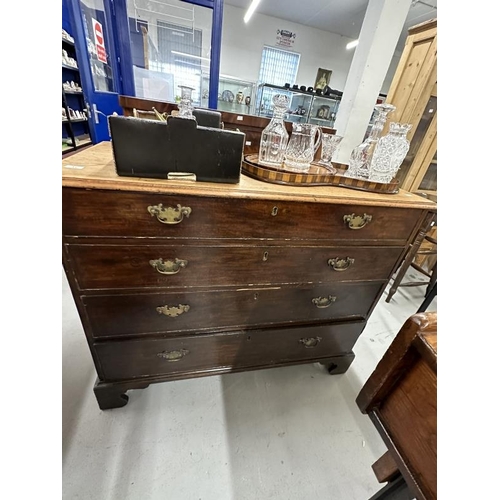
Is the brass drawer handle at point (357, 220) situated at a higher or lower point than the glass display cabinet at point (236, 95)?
lower

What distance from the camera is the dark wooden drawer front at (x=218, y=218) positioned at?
0.63 meters

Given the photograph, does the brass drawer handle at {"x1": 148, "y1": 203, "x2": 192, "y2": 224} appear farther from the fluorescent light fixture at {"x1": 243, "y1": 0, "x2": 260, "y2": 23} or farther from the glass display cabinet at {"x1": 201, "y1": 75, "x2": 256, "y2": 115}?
the fluorescent light fixture at {"x1": 243, "y1": 0, "x2": 260, "y2": 23}

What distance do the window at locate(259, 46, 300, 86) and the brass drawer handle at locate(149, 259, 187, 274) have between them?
20.9ft

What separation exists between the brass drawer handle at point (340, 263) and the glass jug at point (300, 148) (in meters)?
0.37

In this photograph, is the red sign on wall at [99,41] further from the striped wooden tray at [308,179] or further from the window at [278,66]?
the window at [278,66]

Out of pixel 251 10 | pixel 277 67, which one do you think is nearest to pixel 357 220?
pixel 251 10

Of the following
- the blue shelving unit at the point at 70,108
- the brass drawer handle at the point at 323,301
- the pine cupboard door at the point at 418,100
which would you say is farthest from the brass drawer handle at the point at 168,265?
the blue shelving unit at the point at 70,108

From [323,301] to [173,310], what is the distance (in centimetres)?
63

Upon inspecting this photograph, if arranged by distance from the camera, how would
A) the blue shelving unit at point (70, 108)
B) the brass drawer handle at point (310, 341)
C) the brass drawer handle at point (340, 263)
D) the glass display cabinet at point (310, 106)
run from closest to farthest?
the brass drawer handle at point (340, 263) → the brass drawer handle at point (310, 341) → the blue shelving unit at point (70, 108) → the glass display cabinet at point (310, 106)

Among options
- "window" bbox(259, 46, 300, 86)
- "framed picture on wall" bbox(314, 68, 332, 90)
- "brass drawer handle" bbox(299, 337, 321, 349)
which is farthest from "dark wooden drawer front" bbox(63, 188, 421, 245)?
"framed picture on wall" bbox(314, 68, 332, 90)

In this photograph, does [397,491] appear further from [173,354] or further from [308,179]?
[308,179]

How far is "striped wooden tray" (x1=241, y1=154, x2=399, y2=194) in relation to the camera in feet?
2.66

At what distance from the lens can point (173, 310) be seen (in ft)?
2.84
